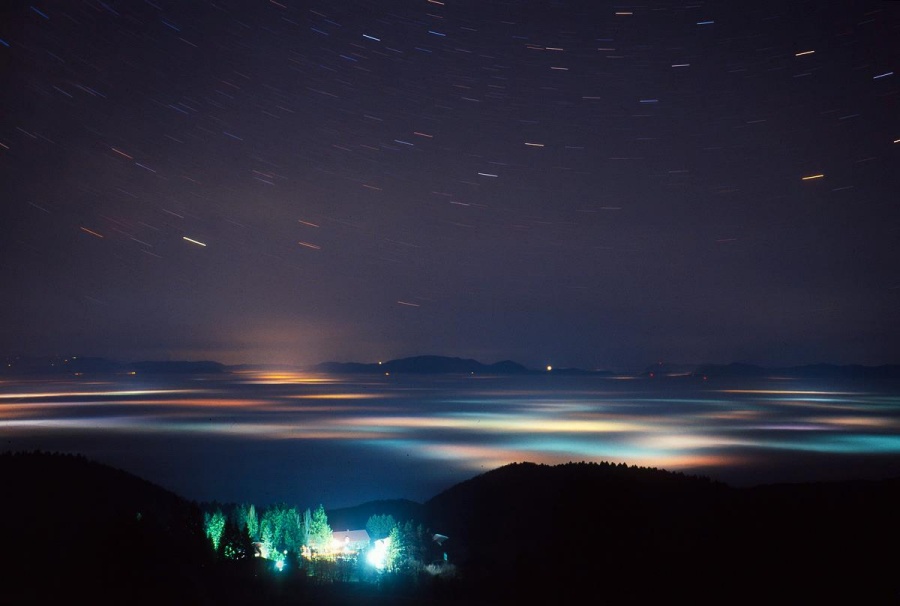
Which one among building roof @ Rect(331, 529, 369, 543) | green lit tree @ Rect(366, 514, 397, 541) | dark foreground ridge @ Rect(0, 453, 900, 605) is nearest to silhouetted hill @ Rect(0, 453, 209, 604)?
dark foreground ridge @ Rect(0, 453, 900, 605)

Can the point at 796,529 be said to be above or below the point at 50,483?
below

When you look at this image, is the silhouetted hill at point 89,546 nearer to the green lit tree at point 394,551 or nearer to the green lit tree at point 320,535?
the green lit tree at point 320,535

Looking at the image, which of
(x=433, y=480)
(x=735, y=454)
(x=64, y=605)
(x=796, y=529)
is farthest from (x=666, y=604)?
(x=735, y=454)

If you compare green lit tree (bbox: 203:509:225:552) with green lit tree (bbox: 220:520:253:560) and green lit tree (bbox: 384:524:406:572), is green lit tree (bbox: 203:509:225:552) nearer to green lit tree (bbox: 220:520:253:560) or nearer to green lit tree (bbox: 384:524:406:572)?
green lit tree (bbox: 220:520:253:560)

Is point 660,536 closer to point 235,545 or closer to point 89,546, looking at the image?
point 235,545

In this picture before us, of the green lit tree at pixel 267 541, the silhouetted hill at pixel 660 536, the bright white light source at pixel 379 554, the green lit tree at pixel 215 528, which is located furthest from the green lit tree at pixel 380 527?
the green lit tree at pixel 215 528

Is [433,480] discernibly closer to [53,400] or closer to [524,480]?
[524,480]
